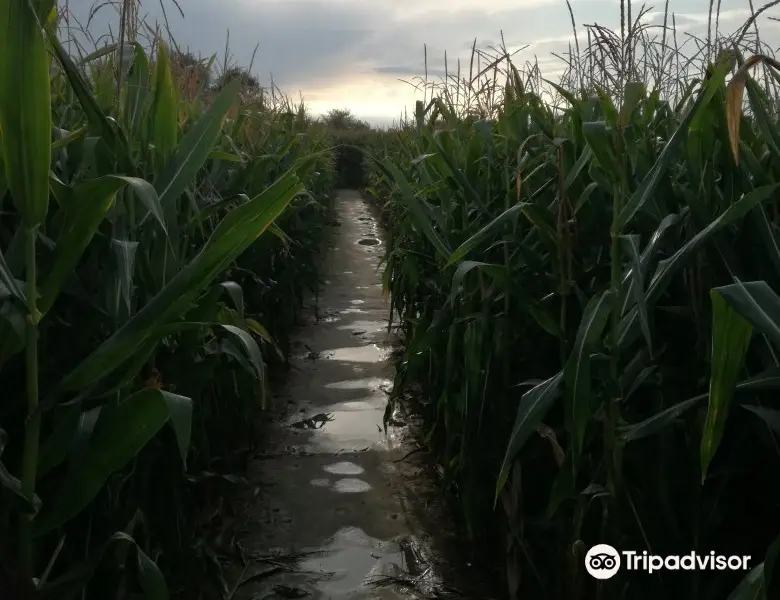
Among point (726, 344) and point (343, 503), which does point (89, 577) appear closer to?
point (726, 344)

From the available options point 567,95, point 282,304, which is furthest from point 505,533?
point 282,304

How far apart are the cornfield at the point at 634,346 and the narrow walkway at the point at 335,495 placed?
36 centimetres

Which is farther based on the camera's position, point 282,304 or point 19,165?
point 282,304

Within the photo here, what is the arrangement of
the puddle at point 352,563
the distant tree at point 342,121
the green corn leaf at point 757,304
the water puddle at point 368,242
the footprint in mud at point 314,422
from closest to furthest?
1. the green corn leaf at point 757,304
2. the puddle at point 352,563
3. the footprint in mud at point 314,422
4. the water puddle at point 368,242
5. the distant tree at point 342,121

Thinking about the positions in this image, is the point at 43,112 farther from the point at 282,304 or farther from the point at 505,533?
the point at 282,304

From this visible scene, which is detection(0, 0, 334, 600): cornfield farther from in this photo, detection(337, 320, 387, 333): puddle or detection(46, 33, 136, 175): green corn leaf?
detection(337, 320, 387, 333): puddle

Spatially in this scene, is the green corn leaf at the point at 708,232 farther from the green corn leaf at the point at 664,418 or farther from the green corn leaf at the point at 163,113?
the green corn leaf at the point at 163,113

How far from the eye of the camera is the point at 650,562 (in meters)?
1.50

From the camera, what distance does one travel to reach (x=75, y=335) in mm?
1517

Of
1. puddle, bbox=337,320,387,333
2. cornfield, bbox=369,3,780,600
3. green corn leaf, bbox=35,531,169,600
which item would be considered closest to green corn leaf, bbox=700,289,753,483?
cornfield, bbox=369,3,780,600

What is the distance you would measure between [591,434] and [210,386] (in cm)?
115

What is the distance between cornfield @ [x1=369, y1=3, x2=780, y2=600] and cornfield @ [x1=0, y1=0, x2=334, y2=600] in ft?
2.16

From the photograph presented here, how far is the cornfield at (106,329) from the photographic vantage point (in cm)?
113

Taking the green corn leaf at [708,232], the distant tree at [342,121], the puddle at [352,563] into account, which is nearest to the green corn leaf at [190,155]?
the green corn leaf at [708,232]
